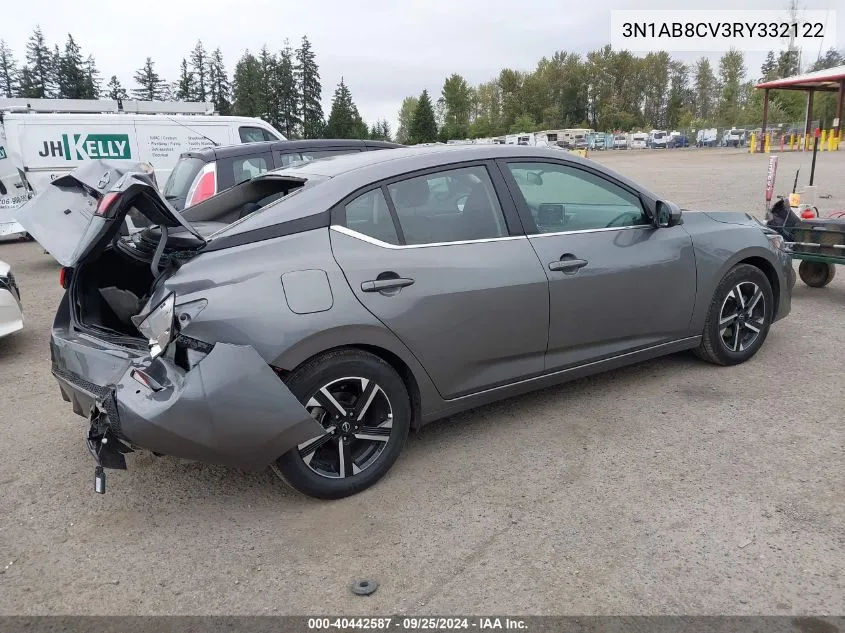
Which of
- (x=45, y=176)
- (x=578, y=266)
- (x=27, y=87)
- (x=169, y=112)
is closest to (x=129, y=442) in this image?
(x=578, y=266)

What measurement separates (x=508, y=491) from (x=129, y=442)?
1746 millimetres

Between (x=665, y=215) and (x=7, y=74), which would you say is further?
A: (x=7, y=74)

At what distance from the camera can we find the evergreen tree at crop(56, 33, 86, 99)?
216ft

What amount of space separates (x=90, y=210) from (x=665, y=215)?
330 cm

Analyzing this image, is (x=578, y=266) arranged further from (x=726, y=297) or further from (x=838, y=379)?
(x=838, y=379)

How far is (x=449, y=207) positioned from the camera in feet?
12.2

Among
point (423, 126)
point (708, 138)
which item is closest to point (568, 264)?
point (708, 138)

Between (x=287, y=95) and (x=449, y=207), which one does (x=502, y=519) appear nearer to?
A: (x=449, y=207)

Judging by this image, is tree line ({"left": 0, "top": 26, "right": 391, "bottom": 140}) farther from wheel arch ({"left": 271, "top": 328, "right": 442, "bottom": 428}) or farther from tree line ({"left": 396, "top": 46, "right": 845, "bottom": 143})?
wheel arch ({"left": 271, "top": 328, "right": 442, "bottom": 428})

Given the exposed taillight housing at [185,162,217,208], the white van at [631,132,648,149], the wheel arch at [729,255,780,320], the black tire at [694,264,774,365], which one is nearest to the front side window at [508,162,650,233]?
the black tire at [694,264,774,365]

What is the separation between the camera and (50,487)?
357 centimetres

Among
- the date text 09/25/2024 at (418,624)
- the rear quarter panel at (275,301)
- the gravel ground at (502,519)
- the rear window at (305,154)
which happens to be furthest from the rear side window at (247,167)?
the date text 09/25/2024 at (418,624)

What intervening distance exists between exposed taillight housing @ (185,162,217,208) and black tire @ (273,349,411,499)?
189 inches

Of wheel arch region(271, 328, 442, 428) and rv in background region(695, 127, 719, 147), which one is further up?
rv in background region(695, 127, 719, 147)
